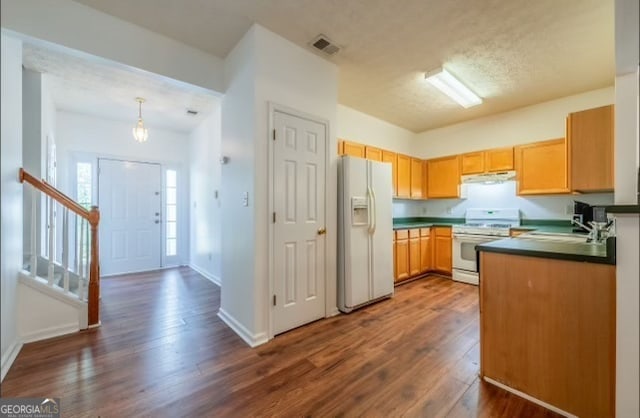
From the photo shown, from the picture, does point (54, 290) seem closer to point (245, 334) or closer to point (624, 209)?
point (245, 334)

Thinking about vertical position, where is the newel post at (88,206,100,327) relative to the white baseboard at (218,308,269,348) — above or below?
above

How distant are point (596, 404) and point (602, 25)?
3012 mm

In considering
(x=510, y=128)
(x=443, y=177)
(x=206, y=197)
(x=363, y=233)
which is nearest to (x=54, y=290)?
(x=206, y=197)

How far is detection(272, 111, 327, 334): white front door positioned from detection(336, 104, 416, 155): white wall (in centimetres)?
145

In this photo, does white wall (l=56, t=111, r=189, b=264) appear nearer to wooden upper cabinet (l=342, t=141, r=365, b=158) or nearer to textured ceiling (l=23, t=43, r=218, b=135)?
textured ceiling (l=23, t=43, r=218, b=135)

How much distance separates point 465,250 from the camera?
4.22 meters

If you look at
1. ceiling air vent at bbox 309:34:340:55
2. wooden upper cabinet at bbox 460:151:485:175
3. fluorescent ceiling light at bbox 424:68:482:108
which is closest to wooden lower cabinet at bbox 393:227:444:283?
wooden upper cabinet at bbox 460:151:485:175

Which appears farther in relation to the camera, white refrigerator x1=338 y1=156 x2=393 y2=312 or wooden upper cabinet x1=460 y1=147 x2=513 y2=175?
wooden upper cabinet x1=460 y1=147 x2=513 y2=175

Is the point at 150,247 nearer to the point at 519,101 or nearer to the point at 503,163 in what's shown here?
the point at 503,163

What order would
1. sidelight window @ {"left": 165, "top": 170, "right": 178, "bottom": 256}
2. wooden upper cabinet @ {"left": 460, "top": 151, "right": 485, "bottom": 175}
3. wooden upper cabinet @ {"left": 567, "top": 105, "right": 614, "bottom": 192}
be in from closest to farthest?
1. wooden upper cabinet @ {"left": 567, "top": 105, "right": 614, "bottom": 192}
2. wooden upper cabinet @ {"left": 460, "top": 151, "right": 485, "bottom": 175}
3. sidelight window @ {"left": 165, "top": 170, "right": 178, "bottom": 256}

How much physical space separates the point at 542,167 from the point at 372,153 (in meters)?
2.46

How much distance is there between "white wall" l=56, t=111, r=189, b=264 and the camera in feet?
14.0

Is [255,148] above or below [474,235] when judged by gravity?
above

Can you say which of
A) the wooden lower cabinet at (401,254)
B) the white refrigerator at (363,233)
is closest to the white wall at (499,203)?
the wooden lower cabinet at (401,254)
